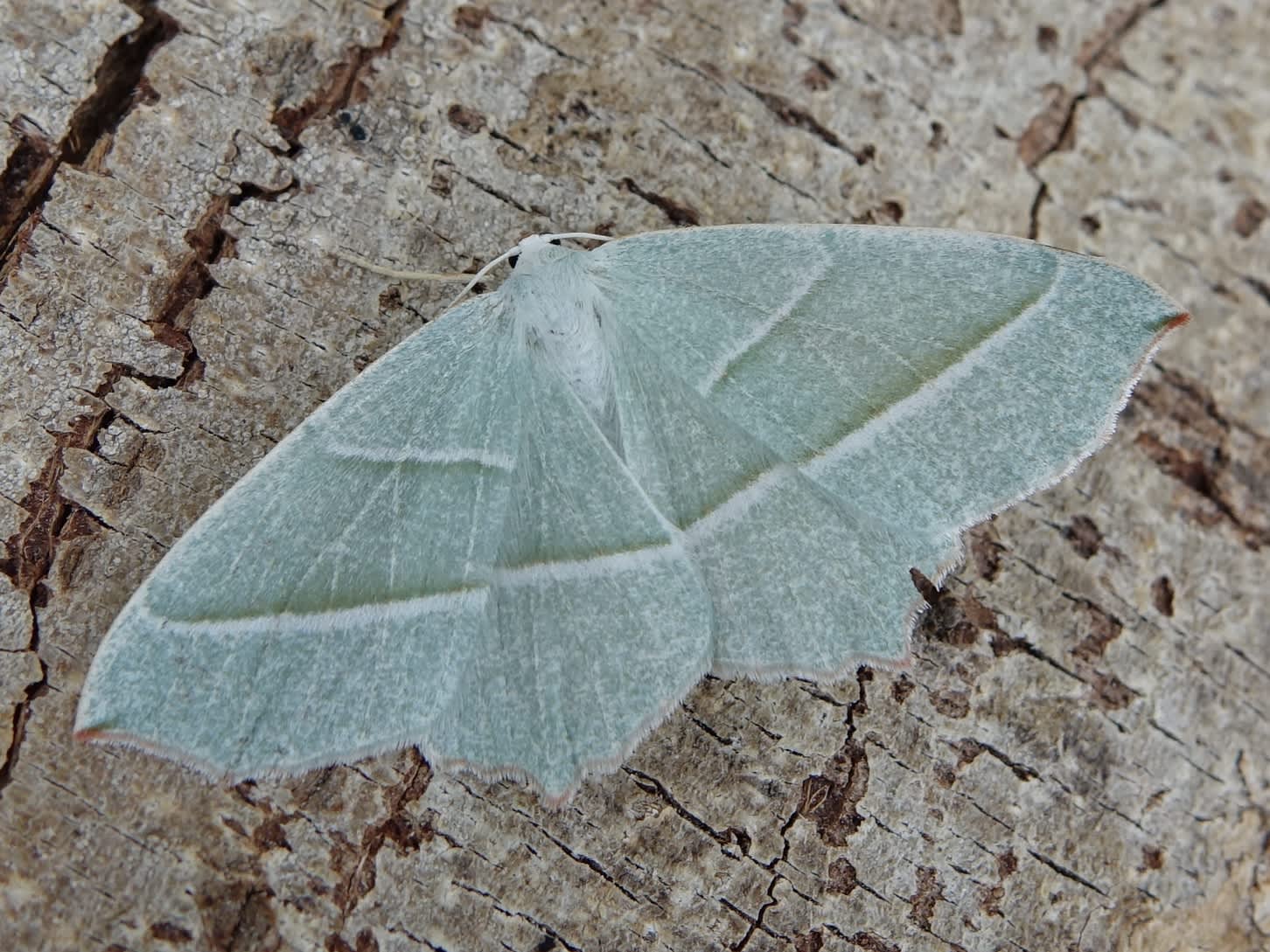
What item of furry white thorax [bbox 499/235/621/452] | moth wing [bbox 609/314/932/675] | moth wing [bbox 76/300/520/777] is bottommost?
moth wing [bbox 76/300/520/777]

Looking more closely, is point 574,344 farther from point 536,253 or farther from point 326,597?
point 326,597

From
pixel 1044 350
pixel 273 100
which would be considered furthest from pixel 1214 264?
pixel 273 100

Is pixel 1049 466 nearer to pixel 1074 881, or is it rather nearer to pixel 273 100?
pixel 1074 881

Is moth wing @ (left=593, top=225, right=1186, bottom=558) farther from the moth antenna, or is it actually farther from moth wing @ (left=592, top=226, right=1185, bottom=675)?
the moth antenna

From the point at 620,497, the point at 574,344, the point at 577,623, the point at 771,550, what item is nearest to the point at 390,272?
the point at 574,344

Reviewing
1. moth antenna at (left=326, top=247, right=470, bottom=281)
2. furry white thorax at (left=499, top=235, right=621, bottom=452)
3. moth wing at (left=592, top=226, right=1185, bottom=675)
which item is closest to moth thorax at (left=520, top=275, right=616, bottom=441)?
furry white thorax at (left=499, top=235, right=621, bottom=452)

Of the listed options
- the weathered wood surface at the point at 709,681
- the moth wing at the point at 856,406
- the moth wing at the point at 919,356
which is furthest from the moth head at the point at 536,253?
the moth wing at the point at 919,356
